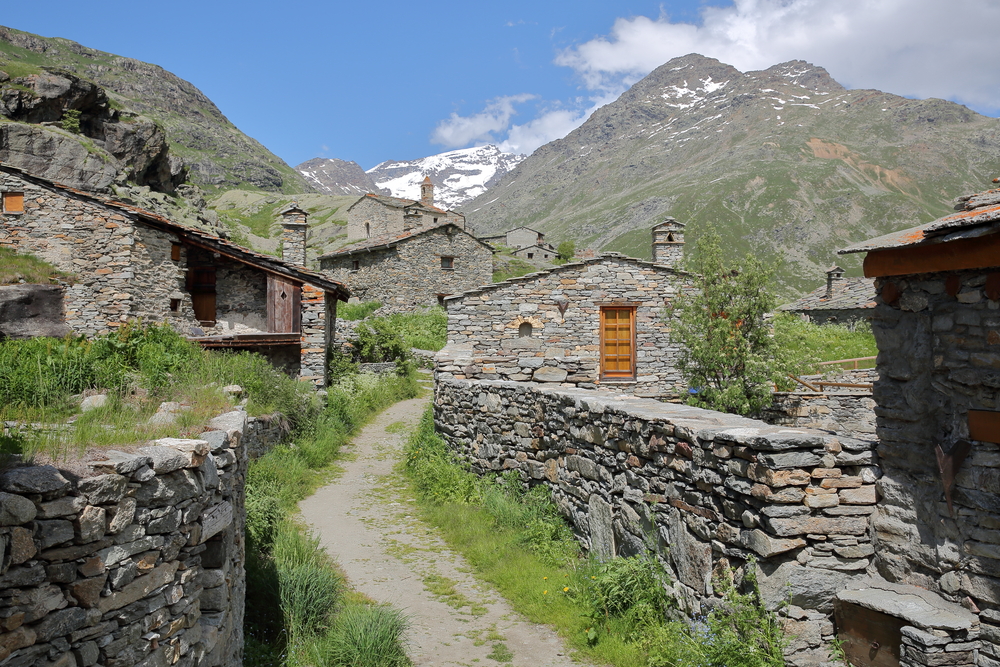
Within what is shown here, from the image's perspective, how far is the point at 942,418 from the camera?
427cm

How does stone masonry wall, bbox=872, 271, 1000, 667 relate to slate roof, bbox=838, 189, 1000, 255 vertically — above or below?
below

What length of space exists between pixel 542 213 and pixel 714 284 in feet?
583

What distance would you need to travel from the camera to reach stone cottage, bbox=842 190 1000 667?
12.7ft

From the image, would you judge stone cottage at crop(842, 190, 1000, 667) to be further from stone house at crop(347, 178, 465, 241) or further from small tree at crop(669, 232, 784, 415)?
stone house at crop(347, 178, 465, 241)

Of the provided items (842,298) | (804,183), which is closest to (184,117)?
(842,298)

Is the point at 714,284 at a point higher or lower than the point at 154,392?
higher

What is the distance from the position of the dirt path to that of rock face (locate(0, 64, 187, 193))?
73.7 ft

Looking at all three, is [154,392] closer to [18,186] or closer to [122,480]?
[122,480]

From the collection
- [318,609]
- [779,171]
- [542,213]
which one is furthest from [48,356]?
[542,213]

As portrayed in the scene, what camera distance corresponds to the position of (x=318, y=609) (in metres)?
5.67

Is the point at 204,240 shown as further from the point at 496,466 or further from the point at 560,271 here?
the point at 496,466

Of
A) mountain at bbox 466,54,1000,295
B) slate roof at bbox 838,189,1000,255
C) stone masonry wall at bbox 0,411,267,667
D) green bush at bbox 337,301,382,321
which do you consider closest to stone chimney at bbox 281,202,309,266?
green bush at bbox 337,301,382,321

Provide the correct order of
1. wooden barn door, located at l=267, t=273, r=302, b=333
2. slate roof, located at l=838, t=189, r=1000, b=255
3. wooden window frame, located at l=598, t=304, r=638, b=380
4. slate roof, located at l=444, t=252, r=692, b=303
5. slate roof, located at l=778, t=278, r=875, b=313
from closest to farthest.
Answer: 1. slate roof, located at l=838, t=189, r=1000, b=255
2. slate roof, located at l=444, t=252, r=692, b=303
3. wooden window frame, located at l=598, t=304, r=638, b=380
4. wooden barn door, located at l=267, t=273, r=302, b=333
5. slate roof, located at l=778, t=278, r=875, b=313

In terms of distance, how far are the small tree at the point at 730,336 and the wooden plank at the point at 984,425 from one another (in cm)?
827
